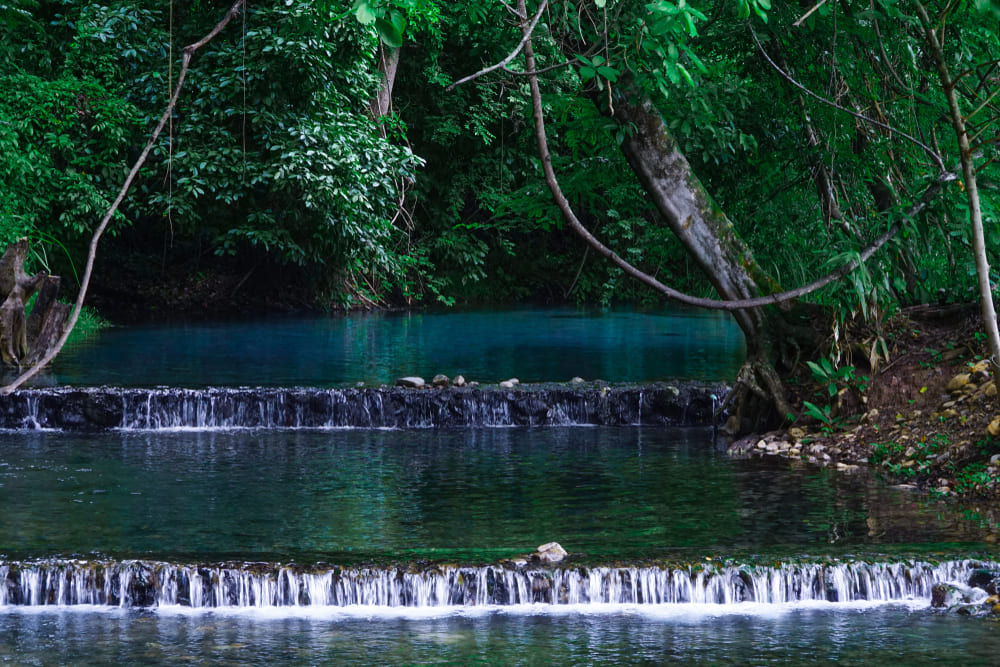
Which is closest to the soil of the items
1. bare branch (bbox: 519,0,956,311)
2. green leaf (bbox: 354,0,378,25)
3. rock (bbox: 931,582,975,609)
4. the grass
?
bare branch (bbox: 519,0,956,311)

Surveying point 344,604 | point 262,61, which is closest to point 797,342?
point 344,604

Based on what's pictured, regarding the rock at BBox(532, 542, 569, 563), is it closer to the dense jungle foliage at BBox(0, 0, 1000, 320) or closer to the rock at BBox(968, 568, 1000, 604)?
the rock at BBox(968, 568, 1000, 604)

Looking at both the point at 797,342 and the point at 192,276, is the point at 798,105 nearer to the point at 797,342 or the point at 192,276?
the point at 797,342

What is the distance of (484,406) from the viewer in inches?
558

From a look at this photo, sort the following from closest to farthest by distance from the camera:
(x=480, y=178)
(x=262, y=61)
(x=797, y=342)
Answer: (x=797, y=342)
(x=262, y=61)
(x=480, y=178)

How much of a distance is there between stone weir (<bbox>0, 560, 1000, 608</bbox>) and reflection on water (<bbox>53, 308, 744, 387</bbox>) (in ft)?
24.8

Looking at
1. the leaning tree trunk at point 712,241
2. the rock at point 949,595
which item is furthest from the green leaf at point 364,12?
the leaning tree trunk at point 712,241

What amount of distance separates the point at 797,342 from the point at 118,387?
7354 mm

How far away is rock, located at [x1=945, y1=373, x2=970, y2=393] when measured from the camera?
428 inches

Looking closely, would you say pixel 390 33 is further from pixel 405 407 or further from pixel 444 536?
pixel 405 407

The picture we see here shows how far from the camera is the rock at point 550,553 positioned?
7.67 meters

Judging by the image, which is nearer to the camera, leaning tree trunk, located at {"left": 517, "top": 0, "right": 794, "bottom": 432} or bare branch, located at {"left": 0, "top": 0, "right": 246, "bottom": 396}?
bare branch, located at {"left": 0, "top": 0, "right": 246, "bottom": 396}

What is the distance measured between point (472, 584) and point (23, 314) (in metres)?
11.5

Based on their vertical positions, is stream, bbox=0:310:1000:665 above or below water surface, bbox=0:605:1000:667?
above
